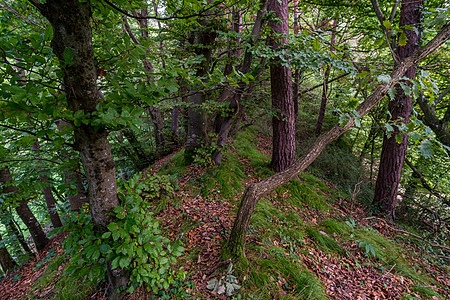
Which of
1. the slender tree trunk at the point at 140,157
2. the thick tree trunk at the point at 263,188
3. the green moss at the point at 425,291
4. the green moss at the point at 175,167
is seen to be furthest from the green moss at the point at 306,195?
the slender tree trunk at the point at 140,157

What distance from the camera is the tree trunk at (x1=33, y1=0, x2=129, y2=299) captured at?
131 cm

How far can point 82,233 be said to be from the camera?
1872 mm

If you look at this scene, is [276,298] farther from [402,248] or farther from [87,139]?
[402,248]

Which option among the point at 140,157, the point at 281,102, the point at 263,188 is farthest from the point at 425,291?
the point at 140,157

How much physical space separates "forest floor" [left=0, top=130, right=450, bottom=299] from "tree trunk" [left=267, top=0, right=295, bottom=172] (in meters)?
0.91

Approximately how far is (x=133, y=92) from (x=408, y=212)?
793 centimetres

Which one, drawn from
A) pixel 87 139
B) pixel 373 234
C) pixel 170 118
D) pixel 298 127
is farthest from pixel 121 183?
pixel 298 127

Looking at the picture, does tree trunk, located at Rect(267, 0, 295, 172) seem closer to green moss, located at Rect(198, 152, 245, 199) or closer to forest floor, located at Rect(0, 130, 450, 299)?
forest floor, located at Rect(0, 130, 450, 299)

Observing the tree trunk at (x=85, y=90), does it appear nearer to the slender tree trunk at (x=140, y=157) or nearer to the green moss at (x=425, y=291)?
the green moss at (x=425, y=291)

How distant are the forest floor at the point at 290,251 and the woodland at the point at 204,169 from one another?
2cm

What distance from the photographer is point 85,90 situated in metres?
1.48

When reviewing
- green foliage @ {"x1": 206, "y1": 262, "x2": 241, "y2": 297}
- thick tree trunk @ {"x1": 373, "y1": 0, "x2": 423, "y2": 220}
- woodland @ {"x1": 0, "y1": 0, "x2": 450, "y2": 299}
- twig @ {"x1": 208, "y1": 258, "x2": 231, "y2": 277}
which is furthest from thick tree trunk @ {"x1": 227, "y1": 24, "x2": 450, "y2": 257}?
thick tree trunk @ {"x1": 373, "y1": 0, "x2": 423, "y2": 220}

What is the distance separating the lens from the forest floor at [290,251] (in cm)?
256

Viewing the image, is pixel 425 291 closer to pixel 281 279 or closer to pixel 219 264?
pixel 281 279
